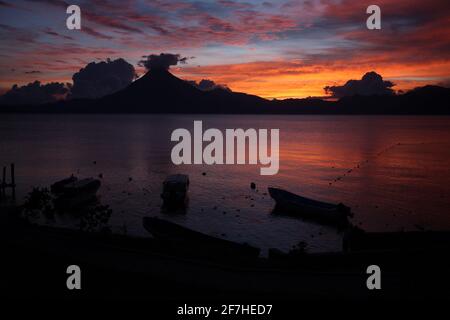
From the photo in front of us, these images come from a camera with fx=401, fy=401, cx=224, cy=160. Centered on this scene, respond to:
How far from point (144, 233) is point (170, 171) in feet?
131

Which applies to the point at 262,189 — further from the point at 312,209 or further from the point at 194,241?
the point at 194,241

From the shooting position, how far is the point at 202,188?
58.7m

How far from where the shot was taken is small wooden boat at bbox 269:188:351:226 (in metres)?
39.6

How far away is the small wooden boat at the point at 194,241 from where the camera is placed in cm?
2058

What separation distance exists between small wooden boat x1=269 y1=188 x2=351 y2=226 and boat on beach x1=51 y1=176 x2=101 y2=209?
854 inches

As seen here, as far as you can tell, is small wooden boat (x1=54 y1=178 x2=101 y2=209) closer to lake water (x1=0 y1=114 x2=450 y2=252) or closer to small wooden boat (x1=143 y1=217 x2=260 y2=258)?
lake water (x1=0 y1=114 x2=450 y2=252)

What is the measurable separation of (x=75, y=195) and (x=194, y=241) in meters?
24.7

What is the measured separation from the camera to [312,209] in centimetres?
4184

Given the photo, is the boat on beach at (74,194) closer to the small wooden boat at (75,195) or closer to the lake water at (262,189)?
the small wooden boat at (75,195)

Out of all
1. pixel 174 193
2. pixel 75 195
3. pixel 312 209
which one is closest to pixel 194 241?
pixel 312 209

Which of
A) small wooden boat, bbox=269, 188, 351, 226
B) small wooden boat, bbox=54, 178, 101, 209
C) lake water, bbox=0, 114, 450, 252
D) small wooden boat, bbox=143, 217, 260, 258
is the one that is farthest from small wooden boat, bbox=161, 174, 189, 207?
small wooden boat, bbox=143, 217, 260, 258

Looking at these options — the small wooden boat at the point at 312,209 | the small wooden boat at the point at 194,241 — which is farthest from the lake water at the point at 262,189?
the small wooden boat at the point at 194,241

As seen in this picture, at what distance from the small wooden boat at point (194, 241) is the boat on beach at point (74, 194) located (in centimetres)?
1621
